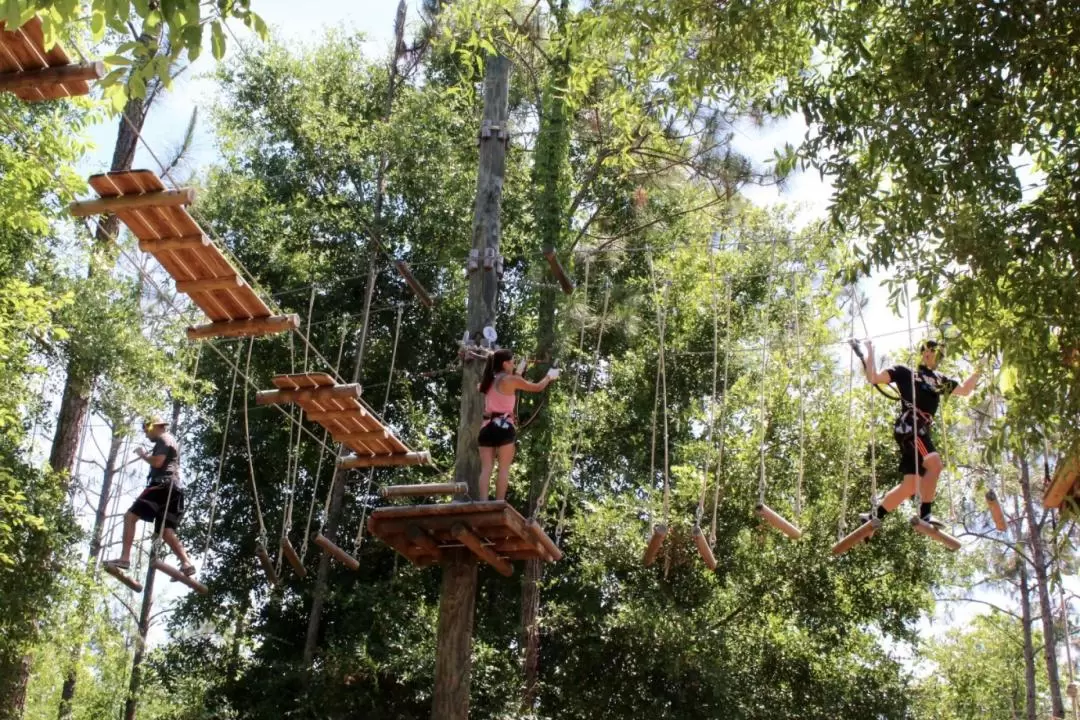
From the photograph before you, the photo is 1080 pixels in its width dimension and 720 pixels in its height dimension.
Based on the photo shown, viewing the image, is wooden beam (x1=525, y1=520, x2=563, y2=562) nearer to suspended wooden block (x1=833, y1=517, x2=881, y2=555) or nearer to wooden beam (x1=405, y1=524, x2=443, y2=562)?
wooden beam (x1=405, y1=524, x2=443, y2=562)

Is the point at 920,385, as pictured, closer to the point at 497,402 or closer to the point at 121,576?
the point at 497,402

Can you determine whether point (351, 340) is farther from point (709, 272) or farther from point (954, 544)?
point (954, 544)

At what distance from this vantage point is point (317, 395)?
24.4 feet

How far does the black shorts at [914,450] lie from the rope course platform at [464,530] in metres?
2.13

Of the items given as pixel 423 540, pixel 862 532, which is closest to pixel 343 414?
pixel 423 540

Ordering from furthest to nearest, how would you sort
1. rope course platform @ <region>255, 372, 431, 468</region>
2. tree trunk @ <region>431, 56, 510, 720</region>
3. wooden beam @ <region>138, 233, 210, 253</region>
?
1. tree trunk @ <region>431, 56, 510, 720</region>
2. rope course platform @ <region>255, 372, 431, 468</region>
3. wooden beam @ <region>138, 233, 210, 253</region>

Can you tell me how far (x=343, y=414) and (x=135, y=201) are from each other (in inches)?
86.2

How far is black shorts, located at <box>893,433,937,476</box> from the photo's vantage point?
23.8ft

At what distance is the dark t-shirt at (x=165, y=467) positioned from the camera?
25.1 ft

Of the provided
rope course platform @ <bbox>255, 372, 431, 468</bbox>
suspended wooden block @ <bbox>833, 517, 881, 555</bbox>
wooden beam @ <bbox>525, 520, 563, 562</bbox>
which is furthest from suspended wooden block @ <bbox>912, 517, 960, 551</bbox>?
rope course platform @ <bbox>255, 372, 431, 468</bbox>

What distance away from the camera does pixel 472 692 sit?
11.0 meters

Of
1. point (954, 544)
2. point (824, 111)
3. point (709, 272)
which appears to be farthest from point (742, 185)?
point (824, 111)

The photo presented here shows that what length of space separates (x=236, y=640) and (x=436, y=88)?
6.65m

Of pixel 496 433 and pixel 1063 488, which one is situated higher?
pixel 496 433
